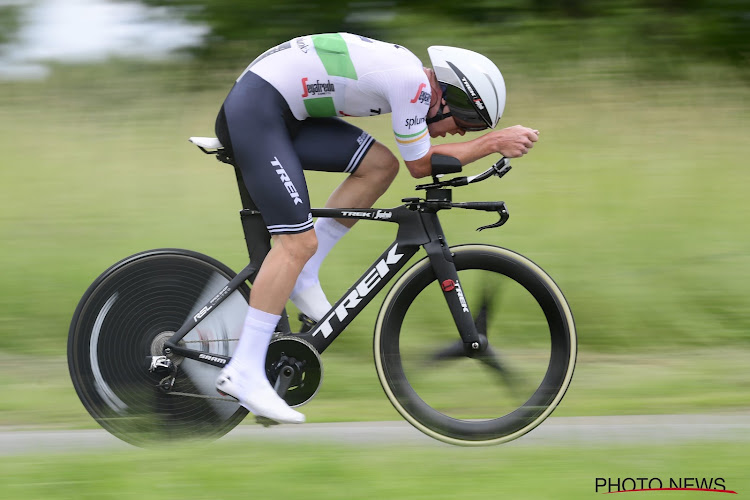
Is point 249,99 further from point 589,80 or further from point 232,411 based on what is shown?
point 589,80

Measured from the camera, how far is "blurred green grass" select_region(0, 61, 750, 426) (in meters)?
5.18

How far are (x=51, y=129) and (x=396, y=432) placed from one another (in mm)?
4642

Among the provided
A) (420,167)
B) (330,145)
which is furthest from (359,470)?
(330,145)

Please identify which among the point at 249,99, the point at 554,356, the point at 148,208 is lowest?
the point at 148,208

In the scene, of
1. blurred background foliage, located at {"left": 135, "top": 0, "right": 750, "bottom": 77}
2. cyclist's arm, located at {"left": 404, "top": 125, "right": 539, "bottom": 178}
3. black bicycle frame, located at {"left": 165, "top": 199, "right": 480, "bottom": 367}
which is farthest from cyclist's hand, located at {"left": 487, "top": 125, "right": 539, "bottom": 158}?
blurred background foliage, located at {"left": 135, "top": 0, "right": 750, "bottom": 77}

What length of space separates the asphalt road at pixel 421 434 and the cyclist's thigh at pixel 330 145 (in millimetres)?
1087

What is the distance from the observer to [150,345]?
4.07m

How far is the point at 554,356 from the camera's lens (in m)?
3.92

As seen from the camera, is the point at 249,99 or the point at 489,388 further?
the point at 489,388

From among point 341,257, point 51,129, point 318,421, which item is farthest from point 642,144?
point 51,129

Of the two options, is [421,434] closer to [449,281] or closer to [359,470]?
[359,470]

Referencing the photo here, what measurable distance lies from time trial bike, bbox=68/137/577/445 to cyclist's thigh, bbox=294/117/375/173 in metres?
0.20

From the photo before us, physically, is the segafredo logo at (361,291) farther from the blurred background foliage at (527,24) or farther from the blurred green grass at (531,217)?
the blurred background foliage at (527,24)

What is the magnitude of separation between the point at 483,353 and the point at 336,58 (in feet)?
4.18
